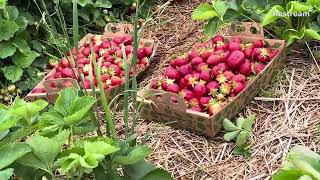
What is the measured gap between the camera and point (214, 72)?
198 centimetres

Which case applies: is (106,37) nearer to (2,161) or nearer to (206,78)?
(206,78)

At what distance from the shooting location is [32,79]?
2.35 meters

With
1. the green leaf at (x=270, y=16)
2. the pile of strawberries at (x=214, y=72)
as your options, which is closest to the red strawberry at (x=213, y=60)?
the pile of strawberries at (x=214, y=72)

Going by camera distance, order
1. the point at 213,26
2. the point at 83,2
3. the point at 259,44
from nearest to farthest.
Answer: the point at 259,44
the point at 213,26
the point at 83,2

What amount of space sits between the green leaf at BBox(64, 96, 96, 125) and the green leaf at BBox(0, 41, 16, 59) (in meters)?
1.10

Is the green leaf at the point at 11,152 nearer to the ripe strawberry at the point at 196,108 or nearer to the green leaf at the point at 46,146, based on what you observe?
the green leaf at the point at 46,146

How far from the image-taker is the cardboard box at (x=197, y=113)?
181 cm

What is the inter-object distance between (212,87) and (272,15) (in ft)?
1.14

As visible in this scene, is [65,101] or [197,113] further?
[197,113]

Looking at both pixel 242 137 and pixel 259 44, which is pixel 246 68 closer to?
pixel 259 44

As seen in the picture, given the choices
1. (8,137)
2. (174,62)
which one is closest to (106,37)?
(174,62)

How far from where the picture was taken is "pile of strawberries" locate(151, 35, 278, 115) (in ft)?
6.22

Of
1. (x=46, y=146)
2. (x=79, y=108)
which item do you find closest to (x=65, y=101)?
(x=79, y=108)

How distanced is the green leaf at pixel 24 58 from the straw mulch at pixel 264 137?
2.08 feet
